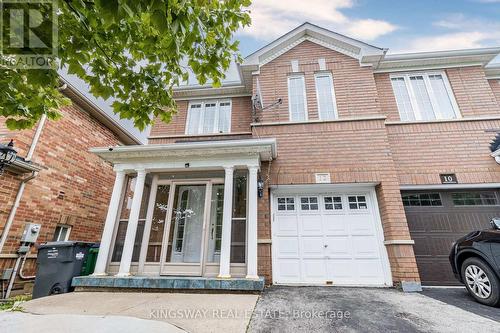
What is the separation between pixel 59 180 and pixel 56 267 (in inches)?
104

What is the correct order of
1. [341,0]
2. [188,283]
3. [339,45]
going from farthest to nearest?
1. [339,45]
2. [341,0]
3. [188,283]

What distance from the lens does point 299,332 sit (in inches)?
103

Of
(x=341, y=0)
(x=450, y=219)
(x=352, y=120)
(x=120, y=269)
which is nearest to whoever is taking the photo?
(x=120, y=269)

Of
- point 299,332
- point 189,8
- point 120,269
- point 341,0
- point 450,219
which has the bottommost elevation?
point 299,332

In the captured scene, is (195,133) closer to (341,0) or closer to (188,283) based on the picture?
(188,283)

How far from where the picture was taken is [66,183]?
6492 millimetres

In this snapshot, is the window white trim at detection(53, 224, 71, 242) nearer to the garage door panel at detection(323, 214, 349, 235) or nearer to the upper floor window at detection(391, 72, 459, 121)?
the garage door panel at detection(323, 214, 349, 235)

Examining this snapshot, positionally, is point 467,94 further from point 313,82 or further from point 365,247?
point 365,247

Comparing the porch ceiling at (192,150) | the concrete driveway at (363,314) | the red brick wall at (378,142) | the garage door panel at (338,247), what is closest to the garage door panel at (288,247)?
the red brick wall at (378,142)

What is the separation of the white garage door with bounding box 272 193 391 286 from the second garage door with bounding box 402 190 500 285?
1.02m

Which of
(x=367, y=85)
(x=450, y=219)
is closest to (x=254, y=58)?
(x=367, y=85)

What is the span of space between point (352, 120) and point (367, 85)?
1333mm

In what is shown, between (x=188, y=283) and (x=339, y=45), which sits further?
(x=339, y=45)

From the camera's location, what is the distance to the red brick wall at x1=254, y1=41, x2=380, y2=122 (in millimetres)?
6395
